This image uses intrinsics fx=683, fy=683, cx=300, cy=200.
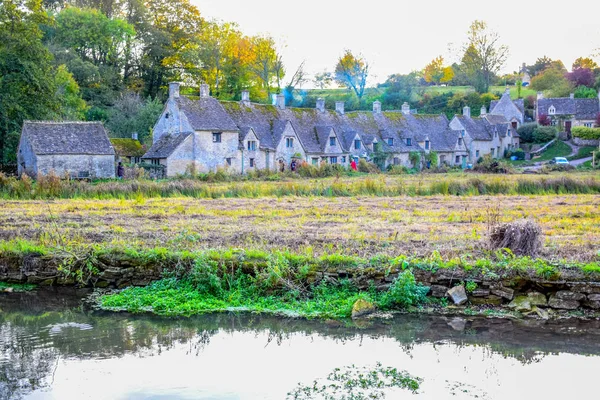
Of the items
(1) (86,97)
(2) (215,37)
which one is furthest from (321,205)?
(2) (215,37)

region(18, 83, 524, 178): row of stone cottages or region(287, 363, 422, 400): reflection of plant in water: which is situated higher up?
region(18, 83, 524, 178): row of stone cottages

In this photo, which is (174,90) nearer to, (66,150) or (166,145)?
(166,145)

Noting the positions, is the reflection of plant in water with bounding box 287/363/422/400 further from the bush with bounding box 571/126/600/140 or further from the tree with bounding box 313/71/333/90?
the tree with bounding box 313/71/333/90

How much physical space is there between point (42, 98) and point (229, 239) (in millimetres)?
41093

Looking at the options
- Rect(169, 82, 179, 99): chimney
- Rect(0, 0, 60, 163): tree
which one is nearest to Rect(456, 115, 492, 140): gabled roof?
Rect(169, 82, 179, 99): chimney

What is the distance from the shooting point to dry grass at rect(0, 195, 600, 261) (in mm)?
18500

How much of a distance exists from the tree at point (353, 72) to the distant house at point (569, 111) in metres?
28.6

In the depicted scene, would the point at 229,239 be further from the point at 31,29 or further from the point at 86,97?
the point at 86,97

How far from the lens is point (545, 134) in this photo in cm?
9019

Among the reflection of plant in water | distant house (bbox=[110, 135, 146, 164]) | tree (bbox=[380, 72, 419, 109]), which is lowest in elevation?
the reflection of plant in water

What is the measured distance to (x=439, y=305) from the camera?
50.1ft

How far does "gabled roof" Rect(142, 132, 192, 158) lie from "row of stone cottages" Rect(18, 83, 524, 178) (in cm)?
12

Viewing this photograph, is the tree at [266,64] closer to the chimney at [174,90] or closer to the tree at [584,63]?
the chimney at [174,90]

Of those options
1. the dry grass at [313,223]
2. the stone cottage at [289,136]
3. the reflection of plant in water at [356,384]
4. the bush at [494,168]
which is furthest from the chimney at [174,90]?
the reflection of plant in water at [356,384]
